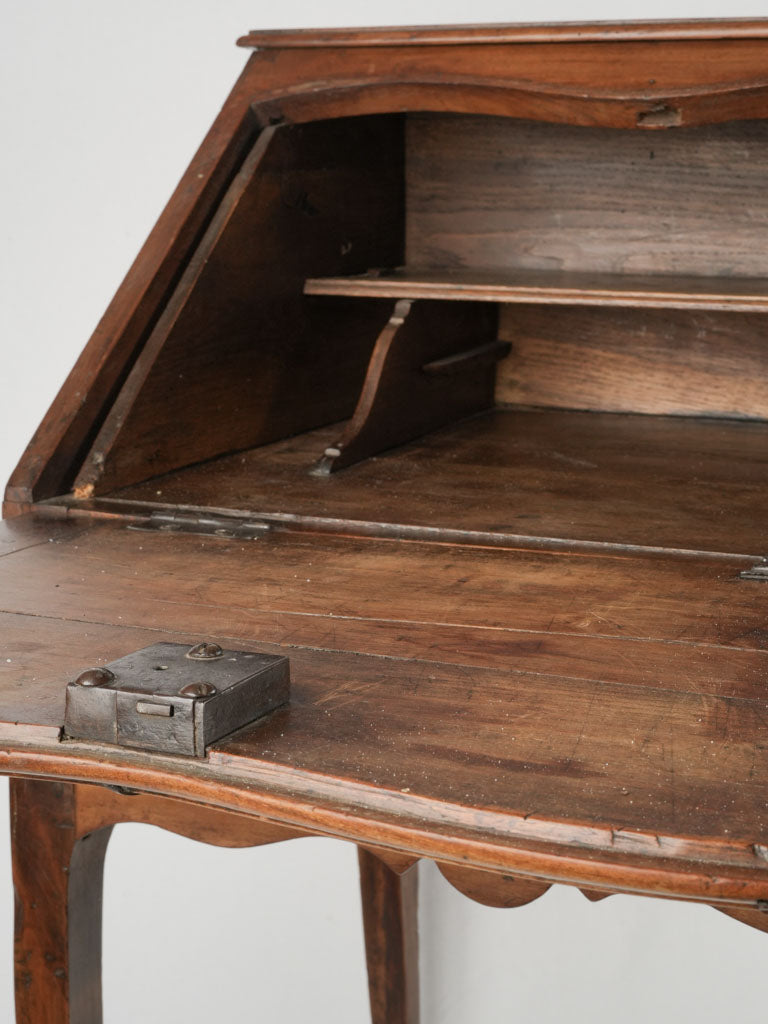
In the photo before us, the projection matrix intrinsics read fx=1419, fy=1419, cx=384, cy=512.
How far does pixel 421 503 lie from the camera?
5.18ft

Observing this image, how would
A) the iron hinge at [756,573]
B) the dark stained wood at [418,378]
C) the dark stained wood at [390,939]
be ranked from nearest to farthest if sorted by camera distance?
the iron hinge at [756,573] < the dark stained wood at [418,378] < the dark stained wood at [390,939]

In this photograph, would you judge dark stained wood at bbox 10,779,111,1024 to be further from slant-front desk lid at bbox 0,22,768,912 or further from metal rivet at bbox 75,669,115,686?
metal rivet at bbox 75,669,115,686

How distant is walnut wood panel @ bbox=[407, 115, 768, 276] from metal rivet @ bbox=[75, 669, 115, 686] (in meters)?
1.34

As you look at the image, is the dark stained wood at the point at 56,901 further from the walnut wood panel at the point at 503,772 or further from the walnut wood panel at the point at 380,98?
the walnut wood panel at the point at 503,772

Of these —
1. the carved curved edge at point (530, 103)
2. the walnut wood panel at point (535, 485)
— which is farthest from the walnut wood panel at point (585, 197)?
the carved curved edge at point (530, 103)

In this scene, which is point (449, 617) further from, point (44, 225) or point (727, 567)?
point (44, 225)

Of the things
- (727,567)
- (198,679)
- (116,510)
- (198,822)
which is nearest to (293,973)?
(198,822)

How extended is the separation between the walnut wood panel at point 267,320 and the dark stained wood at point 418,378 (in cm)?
12

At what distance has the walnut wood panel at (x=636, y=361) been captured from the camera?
2.10 m

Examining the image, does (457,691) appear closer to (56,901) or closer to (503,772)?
(503,772)

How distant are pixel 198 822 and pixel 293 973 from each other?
1.23m

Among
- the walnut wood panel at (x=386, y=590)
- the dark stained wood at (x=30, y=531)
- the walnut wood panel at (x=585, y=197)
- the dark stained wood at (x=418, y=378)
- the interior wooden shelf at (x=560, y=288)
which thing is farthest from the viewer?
the walnut wood panel at (x=585, y=197)

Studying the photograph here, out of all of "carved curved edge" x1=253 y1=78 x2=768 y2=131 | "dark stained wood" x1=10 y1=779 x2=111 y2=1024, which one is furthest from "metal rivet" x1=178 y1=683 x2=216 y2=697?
"carved curved edge" x1=253 y1=78 x2=768 y2=131

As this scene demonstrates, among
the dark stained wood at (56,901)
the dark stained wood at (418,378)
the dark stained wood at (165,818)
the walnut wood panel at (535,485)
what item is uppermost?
the dark stained wood at (418,378)
